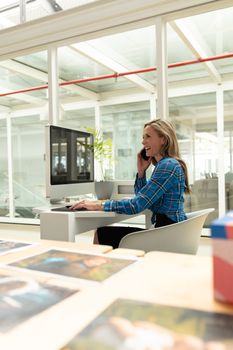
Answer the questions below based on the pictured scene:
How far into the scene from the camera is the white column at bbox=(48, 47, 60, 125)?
354 cm

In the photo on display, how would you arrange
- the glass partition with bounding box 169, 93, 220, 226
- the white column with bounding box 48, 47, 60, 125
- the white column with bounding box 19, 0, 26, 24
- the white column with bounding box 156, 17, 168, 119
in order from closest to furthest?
1. the white column with bounding box 156, 17, 168, 119
2. the white column with bounding box 48, 47, 60, 125
3. the white column with bounding box 19, 0, 26, 24
4. the glass partition with bounding box 169, 93, 220, 226

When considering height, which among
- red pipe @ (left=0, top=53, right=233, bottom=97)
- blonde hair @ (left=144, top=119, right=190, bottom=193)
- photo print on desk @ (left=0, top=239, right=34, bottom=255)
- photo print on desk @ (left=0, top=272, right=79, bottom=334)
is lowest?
photo print on desk @ (left=0, top=272, right=79, bottom=334)

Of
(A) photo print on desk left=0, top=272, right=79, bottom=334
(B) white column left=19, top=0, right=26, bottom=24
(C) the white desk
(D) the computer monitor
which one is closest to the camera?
(A) photo print on desk left=0, top=272, right=79, bottom=334

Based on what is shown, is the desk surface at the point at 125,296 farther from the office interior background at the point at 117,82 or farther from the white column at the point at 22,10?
the white column at the point at 22,10

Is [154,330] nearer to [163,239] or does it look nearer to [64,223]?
[163,239]

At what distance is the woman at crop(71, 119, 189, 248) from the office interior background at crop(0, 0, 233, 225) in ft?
2.56

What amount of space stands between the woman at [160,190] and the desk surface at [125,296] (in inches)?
38.7

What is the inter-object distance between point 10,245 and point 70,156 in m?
1.52

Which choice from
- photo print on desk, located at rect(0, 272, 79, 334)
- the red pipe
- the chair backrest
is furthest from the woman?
the red pipe

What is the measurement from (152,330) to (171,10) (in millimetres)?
2873

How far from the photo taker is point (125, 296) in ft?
2.48

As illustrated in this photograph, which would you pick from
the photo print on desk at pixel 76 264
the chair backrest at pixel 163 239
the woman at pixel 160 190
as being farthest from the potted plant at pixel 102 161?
the photo print on desk at pixel 76 264

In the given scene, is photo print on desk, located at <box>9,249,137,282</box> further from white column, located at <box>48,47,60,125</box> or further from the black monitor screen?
white column, located at <box>48,47,60,125</box>

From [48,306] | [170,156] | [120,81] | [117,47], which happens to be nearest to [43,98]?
[120,81]
